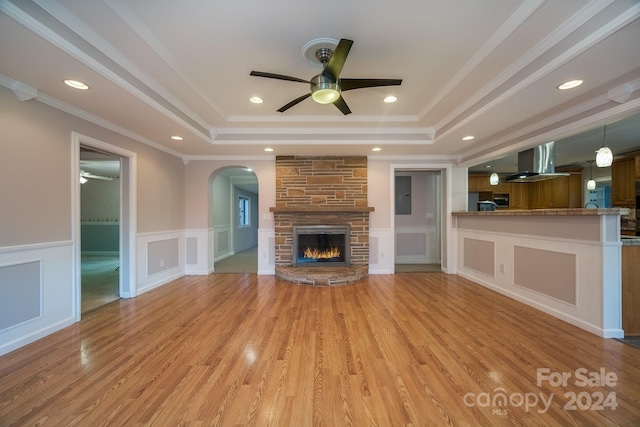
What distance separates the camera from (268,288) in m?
3.95

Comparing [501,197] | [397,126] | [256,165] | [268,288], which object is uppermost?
[397,126]

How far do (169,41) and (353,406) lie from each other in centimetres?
300

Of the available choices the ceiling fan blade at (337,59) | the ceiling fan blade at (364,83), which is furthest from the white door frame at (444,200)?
the ceiling fan blade at (337,59)

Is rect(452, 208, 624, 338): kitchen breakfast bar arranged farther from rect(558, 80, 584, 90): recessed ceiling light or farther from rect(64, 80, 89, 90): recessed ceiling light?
rect(64, 80, 89, 90): recessed ceiling light

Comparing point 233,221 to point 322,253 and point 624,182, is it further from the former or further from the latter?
point 624,182

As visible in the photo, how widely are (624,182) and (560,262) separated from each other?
12.8 ft

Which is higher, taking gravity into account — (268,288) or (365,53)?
(365,53)

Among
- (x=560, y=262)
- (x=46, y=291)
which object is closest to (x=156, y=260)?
(x=46, y=291)

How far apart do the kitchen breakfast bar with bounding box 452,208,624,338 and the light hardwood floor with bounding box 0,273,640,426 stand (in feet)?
0.77

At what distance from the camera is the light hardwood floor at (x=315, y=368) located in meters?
1.46

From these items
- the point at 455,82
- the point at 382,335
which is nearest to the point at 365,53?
the point at 455,82

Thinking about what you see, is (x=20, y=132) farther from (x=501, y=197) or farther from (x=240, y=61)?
(x=501, y=197)

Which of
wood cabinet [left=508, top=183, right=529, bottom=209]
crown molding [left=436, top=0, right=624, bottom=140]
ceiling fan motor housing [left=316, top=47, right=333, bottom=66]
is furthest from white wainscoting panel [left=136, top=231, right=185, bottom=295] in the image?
wood cabinet [left=508, top=183, right=529, bottom=209]

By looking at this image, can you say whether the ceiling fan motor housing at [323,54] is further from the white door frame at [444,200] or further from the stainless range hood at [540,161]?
the stainless range hood at [540,161]
